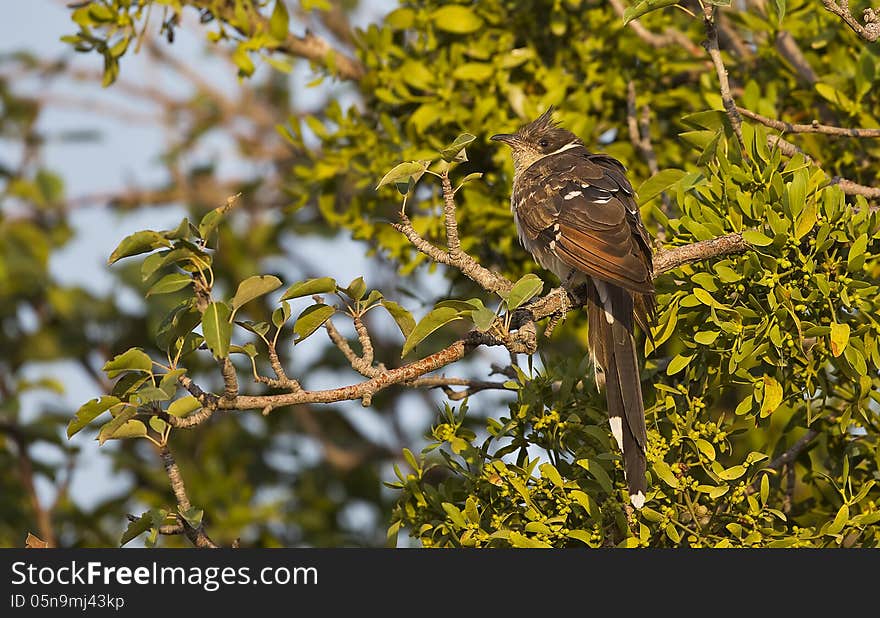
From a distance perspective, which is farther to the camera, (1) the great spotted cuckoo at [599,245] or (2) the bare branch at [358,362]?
(1) the great spotted cuckoo at [599,245]

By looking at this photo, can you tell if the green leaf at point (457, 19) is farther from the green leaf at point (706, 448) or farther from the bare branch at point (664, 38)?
the green leaf at point (706, 448)

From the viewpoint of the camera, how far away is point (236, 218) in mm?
7109

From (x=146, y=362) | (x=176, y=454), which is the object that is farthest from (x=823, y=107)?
(x=176, y=454)

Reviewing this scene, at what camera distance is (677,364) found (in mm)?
2748

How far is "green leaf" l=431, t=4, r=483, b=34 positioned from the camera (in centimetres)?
415

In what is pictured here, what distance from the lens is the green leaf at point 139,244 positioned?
8.39 ft

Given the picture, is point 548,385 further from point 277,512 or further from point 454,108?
point 277,512

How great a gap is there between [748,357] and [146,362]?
4.96 ft

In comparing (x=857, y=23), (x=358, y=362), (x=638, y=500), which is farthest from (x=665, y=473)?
(x=857, y=23)

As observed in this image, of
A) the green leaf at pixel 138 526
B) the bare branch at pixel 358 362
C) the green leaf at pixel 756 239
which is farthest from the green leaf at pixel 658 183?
the green leaf at pixel 138 526

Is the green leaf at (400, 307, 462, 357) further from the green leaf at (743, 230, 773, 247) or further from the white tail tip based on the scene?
the green leaf at (743, 230, 773, 247)

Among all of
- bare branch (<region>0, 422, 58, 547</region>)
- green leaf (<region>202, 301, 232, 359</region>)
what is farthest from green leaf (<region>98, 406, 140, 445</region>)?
bare branch (<region>0, 422, 58, 547</region>)

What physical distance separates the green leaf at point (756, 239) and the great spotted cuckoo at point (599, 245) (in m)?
0.28

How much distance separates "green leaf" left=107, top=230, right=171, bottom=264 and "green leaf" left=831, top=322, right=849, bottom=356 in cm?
167
